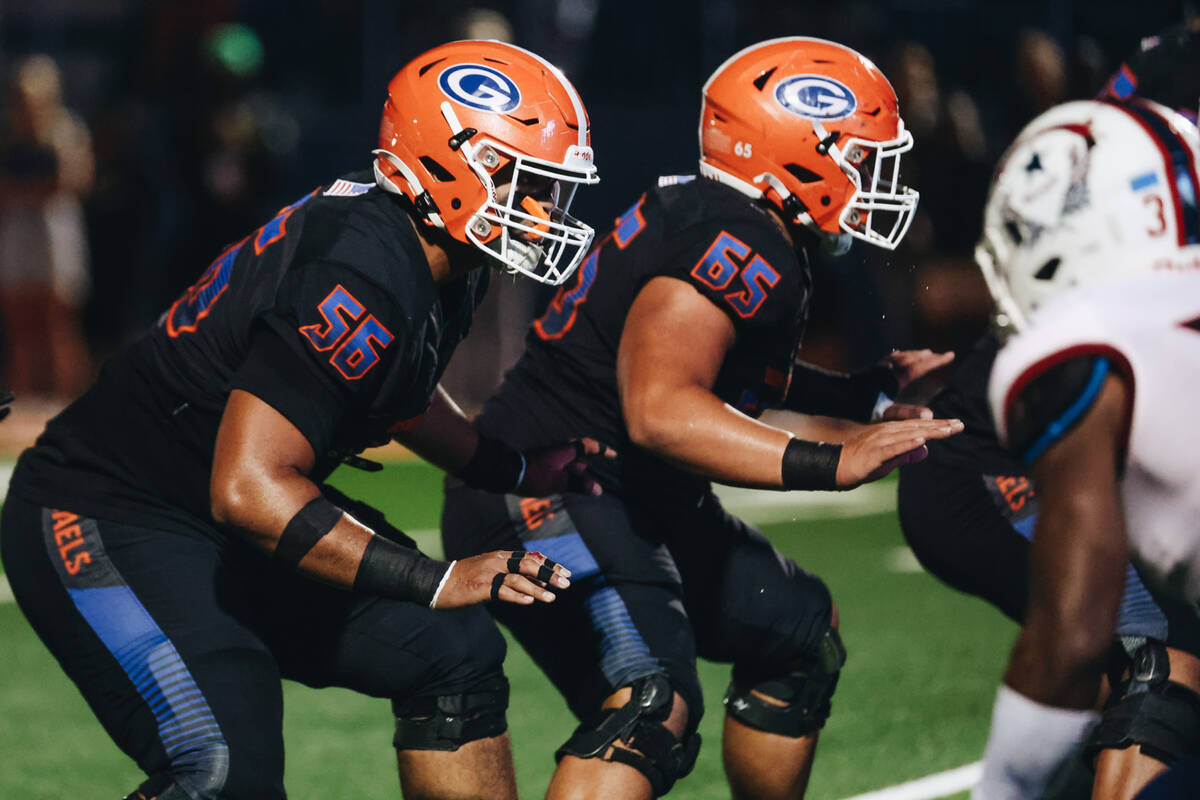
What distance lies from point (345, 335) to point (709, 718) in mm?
2877

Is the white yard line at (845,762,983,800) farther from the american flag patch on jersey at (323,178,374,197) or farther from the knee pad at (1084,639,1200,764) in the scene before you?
the american flag patch on jersey at (323,178,374,197)

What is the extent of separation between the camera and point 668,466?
4.10m

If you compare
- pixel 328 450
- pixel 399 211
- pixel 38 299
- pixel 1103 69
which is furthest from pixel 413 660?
pixel 38 299

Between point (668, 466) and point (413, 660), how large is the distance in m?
0.89

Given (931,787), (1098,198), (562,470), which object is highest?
(1098,198)

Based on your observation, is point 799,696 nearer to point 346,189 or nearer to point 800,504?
point 346,189

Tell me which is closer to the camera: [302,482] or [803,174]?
[302,482]

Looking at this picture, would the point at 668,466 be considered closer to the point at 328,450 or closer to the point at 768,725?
the point at 768,725

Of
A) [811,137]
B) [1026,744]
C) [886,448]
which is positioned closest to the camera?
[1026,744]

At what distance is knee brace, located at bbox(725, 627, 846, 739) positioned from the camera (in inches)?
164

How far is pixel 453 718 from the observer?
3611 mm

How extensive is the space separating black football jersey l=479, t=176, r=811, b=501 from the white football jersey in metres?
1.33

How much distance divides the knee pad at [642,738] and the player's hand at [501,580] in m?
0.58

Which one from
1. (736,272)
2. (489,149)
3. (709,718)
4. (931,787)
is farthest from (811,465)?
(709,718)
